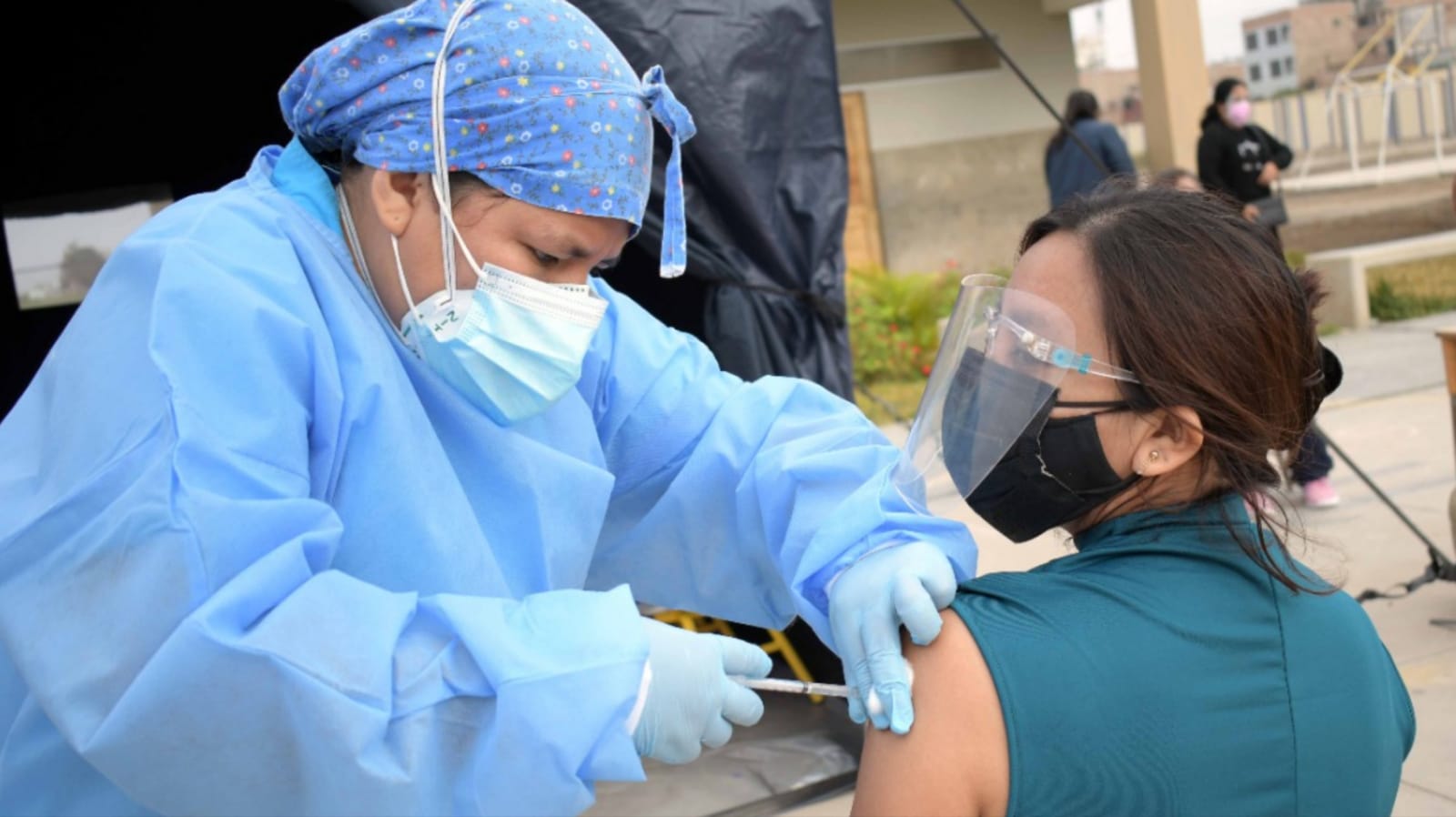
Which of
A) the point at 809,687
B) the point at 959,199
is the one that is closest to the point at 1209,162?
the point at 959,199

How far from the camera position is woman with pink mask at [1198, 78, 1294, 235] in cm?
747

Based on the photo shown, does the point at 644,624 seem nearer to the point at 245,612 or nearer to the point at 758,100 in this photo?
the point at 245,612

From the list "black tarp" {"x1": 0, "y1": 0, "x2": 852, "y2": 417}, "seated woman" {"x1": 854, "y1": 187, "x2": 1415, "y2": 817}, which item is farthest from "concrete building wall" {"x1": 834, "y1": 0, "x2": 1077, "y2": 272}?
"seated woman" {"x1": 854, "y1": 187, "x2": 1415, "y2": 817}

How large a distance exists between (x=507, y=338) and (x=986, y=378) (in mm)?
544

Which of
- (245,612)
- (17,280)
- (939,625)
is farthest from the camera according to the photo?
(17,280)

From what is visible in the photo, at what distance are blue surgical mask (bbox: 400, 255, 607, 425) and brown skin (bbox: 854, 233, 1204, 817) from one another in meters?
0.53

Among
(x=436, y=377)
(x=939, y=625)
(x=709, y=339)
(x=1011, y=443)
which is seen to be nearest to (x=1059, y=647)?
(x=939, y=625)

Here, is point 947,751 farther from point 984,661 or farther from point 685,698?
point 685,698

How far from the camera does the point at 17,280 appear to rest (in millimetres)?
3834

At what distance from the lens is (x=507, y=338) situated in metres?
1.60

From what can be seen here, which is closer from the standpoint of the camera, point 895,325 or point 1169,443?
point 1169,443

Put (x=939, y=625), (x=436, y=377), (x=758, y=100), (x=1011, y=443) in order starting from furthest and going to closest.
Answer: (x=758, y=100) < (x=436, y=377) < (x=1011, y=443) < (x=939, y=625)

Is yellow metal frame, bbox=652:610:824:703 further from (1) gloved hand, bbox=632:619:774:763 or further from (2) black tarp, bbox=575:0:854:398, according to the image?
(1) gloved hand, bbox=632:619:774:763

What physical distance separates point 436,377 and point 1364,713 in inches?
41.1
